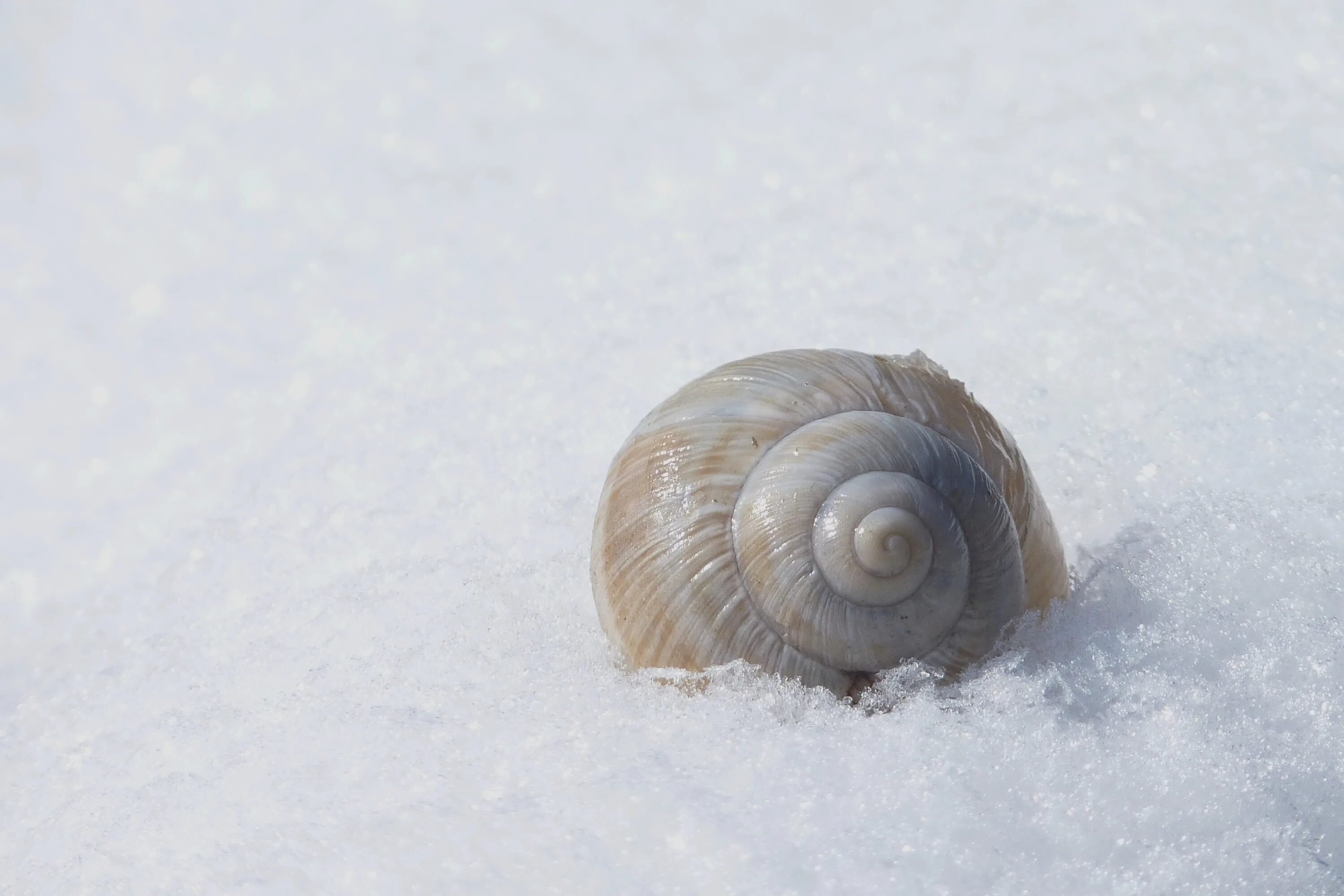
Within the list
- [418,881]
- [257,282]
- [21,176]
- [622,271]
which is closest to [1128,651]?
[418,881]

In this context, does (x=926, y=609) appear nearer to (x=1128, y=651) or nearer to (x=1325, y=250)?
(x=1128, y=651)

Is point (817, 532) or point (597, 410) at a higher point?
point (817, 532)

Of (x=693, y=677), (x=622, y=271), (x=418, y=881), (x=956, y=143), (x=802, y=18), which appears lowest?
(x=418, y=881)

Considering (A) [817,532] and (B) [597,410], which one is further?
(B) [597,410]
